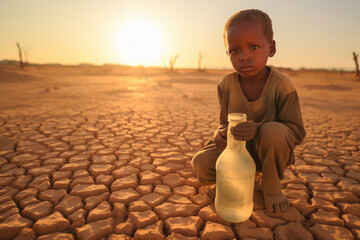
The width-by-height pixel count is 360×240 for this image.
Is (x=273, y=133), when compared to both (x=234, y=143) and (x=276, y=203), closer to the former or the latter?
(x=234, y=143)

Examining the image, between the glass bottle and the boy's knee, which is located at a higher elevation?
the boy's knee

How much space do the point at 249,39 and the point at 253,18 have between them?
0.32 ft

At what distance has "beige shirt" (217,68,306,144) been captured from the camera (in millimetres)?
1029

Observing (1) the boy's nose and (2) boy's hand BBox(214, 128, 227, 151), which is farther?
(2) boy's hand BBox(214, 128, 227, 151)

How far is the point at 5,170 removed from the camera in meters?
1.55

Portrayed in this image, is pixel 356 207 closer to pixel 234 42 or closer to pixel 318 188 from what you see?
pixel 318 188

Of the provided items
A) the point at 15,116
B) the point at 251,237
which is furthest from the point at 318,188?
the point at 15,116

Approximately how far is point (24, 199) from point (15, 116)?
8.16 feet

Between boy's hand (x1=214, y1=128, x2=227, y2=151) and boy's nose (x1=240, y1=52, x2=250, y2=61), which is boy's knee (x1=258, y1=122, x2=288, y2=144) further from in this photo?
boy's nose (x1=240, y1=52, x2=250, y2=61)

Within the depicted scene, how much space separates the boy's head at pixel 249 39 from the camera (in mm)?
925

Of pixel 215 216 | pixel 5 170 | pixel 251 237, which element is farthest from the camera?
pixel 5 170

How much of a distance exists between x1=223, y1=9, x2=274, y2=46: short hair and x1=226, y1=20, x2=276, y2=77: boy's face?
2 centimetres

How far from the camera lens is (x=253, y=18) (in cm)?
93

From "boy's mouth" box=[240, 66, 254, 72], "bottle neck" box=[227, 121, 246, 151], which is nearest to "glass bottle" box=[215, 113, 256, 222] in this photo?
"bottle neck" box=[227, 121, 246, 151]
